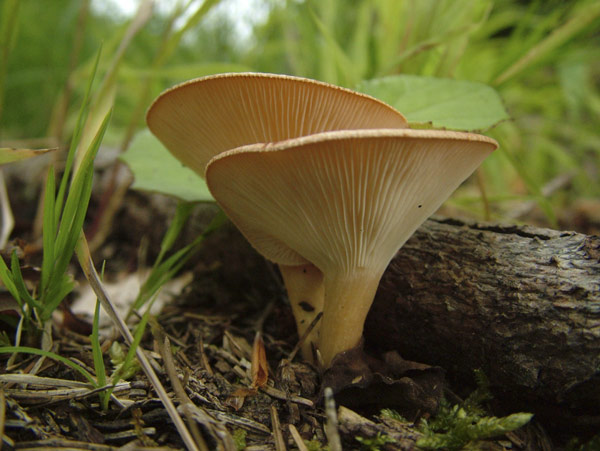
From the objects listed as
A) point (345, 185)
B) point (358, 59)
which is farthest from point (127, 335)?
point (358, 59)

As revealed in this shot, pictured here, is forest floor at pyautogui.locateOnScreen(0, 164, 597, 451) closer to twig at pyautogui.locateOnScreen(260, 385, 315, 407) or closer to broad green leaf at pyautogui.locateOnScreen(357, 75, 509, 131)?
twig at pyautogui.locateOnScreen(260, 385, 315, 407)

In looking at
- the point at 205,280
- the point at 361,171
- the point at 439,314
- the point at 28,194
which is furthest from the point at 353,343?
the point at 28,194

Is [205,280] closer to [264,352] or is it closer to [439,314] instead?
[264,352]

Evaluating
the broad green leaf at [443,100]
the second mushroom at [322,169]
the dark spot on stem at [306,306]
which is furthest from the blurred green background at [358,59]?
the dark spot on stem at [306,306]

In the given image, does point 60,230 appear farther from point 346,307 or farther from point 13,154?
point 346,307

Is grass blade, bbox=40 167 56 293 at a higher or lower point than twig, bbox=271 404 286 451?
higher

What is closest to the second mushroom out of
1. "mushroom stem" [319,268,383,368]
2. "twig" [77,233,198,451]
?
"mushroom stem" [319,268,383,368]
